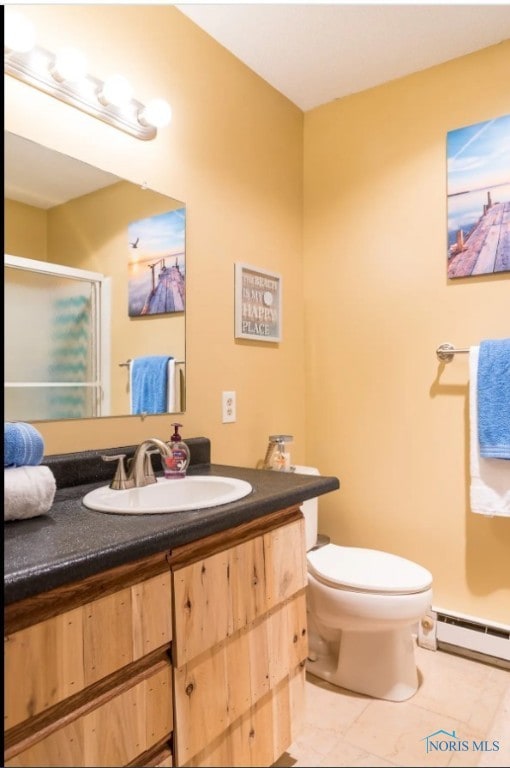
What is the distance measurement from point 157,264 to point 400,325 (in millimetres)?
981

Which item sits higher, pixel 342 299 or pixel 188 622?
pixel 342 299

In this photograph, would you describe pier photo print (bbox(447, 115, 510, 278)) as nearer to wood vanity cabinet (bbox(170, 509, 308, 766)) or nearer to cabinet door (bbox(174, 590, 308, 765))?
wood vanity cabinet (bbox(170, 509, 308, 766))

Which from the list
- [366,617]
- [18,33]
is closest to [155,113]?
[18,33]

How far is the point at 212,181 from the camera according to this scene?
65.7 inches

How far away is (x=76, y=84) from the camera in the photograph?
4.04 ft

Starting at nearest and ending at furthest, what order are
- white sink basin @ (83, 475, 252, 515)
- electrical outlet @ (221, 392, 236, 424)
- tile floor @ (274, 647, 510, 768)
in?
tile floor @ (274, 647, 510, 768)
white sink basin @ (83, 475, 252, 515)
electrical outlet @ (221, 392, 236, 424)

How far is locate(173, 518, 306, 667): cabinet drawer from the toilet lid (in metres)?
0.33

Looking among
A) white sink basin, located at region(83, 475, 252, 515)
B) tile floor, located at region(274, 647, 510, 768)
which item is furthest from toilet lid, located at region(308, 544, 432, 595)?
white sink basin, located at region(83, 475, 252, 515)

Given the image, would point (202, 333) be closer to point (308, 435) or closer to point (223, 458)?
point (223, 458)

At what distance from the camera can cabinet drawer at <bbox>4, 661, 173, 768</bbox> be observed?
688 mm

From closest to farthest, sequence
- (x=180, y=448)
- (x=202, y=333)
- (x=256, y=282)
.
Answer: (x=180, y=448)
(x=202, y=333)
(x=256, y=282)

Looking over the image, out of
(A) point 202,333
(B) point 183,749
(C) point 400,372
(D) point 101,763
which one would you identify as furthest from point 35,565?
(C) point 400,372

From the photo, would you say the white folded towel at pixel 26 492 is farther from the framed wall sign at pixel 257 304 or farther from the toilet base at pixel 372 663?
the toilet base at pixel 372 663

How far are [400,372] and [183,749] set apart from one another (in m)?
1.43
